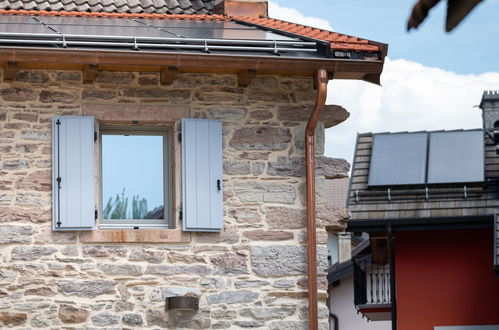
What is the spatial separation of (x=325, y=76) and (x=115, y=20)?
2391 mm

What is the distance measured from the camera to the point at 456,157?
18000 mm

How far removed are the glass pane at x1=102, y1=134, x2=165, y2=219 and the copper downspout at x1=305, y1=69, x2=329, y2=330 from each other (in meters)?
1.33

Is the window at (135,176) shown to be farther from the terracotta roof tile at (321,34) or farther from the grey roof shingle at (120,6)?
→ the grey roof shingle at (120,6)

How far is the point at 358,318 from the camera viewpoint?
3356 cm

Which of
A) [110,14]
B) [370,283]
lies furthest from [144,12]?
[370,283]

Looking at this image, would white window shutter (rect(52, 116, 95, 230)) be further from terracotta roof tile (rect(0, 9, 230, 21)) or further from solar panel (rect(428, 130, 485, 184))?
solar panel (rect(428, 130, 485, 184))

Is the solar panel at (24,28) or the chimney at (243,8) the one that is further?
the chimney at (243,8)

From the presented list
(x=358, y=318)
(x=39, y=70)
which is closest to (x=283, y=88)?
(x=39, y=70)

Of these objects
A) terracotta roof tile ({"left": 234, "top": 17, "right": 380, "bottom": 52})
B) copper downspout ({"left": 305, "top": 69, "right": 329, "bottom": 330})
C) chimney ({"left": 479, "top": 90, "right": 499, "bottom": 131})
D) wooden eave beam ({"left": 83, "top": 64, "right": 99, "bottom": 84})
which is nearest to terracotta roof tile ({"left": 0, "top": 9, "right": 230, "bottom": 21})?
terracotta roof tile ({"left": 234, "top": 17, "right": 380, "bottom": 52})

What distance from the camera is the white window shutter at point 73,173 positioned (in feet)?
37.1

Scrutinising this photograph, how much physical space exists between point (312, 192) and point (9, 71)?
9.44 ft

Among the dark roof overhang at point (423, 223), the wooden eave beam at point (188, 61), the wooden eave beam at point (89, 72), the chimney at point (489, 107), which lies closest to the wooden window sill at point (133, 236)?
the wooden eave beam at point (89, 72)

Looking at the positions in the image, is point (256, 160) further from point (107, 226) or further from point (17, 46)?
point (17, 46)

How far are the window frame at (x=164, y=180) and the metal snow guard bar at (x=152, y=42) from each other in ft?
2.88
